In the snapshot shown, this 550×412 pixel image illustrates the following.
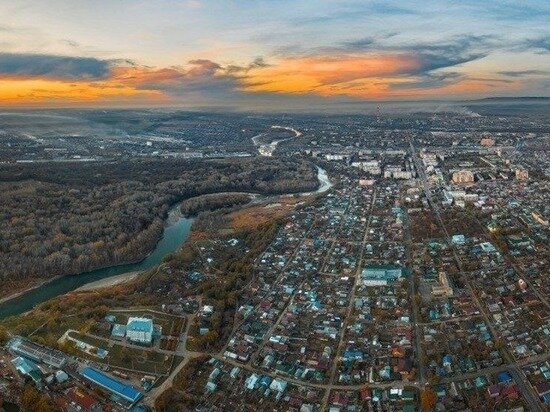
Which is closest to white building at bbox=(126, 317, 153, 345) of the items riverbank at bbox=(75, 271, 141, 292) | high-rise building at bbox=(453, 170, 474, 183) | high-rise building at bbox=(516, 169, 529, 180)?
riverbank at bbox=(75, 271, 141, 292)

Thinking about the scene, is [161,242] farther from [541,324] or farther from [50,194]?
[541,324]

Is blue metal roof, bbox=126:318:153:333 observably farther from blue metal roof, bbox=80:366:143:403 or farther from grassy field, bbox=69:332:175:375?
blue metal roof, bbox=80:366:143:403

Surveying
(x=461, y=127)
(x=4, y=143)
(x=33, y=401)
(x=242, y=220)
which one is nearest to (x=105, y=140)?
(x=4, y=143)

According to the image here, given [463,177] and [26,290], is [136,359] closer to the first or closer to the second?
[26,290]

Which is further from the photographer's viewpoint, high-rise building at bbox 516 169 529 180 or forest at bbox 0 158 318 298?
high-rise building at bbox 516 169 529 180

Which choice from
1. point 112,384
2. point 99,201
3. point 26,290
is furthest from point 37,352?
point 99,201

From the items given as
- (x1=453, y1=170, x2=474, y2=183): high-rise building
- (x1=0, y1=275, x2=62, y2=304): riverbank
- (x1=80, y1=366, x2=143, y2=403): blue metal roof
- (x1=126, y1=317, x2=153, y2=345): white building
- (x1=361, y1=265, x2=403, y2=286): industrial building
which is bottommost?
(x1=0, y1=275, x2=62, y2=304): riverbank
